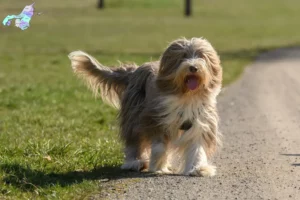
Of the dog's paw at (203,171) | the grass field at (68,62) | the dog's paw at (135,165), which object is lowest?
the grass field at (68,62)

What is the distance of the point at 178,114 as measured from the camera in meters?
8.80

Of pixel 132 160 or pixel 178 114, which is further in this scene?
pixel 132 160

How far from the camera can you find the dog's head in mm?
8555

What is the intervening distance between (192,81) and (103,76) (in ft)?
6.43

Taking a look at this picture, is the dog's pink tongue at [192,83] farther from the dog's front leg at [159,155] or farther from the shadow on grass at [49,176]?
the shadow on grass at [49,176]

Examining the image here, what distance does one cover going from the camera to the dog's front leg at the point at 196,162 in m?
8.74

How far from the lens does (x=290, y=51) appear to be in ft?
98.9

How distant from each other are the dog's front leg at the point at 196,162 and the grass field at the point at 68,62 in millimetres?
859

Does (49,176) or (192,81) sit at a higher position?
(192,81)

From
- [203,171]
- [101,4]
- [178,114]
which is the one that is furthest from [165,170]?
[101,4]

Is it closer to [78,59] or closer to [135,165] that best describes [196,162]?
[135,165]

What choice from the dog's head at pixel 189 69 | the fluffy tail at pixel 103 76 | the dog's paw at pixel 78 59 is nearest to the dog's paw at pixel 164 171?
the dog's head at pixel 189 69

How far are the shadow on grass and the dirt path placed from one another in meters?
0.51

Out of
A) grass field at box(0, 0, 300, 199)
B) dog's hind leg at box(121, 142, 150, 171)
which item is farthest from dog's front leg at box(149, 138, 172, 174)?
grass field at box(0, 0, 300, 199)
